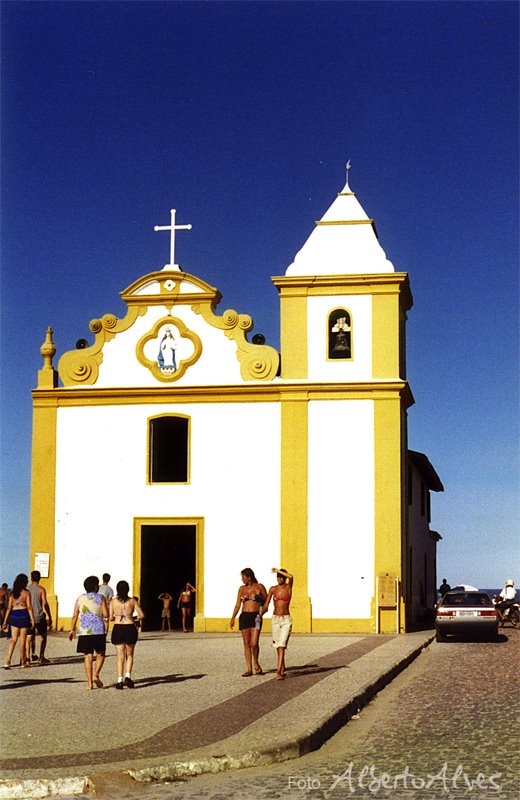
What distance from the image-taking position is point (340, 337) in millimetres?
29188

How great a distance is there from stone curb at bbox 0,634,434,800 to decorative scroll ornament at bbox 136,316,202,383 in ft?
58.6

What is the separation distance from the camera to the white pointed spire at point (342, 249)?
29.5 m

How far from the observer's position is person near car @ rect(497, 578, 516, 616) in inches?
1300

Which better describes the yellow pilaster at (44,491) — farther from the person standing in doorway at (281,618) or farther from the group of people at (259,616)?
the person standing in doorway at (281,618)

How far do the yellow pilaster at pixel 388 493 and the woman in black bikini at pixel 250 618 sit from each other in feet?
35.3

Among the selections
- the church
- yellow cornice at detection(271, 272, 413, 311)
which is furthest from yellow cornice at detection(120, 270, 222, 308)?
yellow cornice at detection(271, 272, 413, 311)

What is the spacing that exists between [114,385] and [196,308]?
9.34 feet

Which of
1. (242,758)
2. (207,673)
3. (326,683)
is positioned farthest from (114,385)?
(242,758)

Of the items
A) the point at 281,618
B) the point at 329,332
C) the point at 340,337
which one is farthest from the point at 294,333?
the point at 281,618

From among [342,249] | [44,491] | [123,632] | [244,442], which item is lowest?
[123,632]

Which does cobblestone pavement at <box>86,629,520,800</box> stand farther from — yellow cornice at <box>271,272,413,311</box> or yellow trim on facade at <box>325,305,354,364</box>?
yellow cornice at <box>271,272,413,311</box>

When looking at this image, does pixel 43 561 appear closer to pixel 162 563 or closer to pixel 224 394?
pixel 162 563

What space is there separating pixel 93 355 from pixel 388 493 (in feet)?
27.2

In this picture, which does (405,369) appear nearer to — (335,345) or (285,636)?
(335,345)
